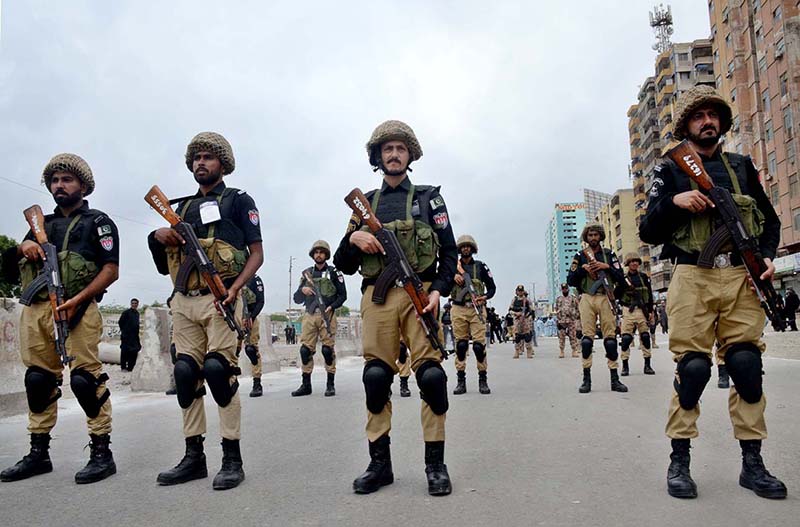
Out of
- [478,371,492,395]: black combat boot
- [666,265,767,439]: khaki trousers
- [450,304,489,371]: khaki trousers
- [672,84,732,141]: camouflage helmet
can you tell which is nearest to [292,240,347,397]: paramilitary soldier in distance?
[450,304,489,371]: khaki trousers

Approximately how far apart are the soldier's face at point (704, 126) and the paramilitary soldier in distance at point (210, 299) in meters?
2.87

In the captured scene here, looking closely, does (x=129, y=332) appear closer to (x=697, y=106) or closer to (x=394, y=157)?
(x=394, y=157)

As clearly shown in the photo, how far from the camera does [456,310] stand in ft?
30.5

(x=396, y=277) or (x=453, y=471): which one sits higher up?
(x=396, y=277)

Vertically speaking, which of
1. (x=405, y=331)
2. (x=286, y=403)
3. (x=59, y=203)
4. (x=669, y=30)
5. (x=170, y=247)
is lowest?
(x=286, y=403)

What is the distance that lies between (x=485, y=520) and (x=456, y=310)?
613 cm

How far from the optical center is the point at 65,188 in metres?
4.71

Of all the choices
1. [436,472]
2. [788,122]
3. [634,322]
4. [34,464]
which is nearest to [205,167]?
[34,464]

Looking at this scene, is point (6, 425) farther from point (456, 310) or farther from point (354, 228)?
point (456, 310)

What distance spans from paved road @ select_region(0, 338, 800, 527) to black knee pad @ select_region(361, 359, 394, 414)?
49 cm

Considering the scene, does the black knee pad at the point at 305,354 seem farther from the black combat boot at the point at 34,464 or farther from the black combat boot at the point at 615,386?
the black combat boot at the point at 34,464

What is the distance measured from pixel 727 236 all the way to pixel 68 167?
4308mm

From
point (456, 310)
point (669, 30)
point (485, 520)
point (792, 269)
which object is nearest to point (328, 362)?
point (456, 310)

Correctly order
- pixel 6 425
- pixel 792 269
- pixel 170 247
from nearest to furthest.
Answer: pixel 170 247 < pixel 6 425 < pixel 792 269
